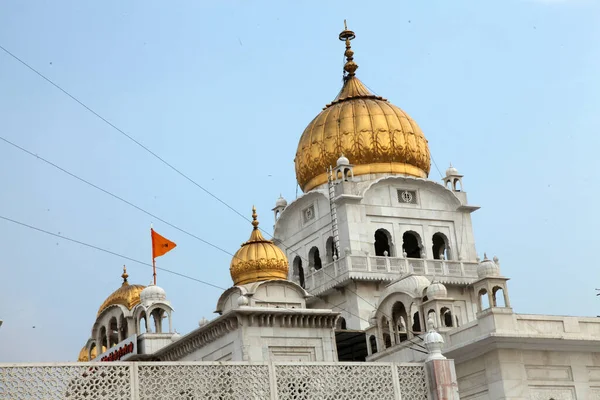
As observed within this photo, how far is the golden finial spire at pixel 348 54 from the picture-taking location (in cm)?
3925

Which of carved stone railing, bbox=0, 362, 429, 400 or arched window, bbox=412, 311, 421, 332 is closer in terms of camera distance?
carved stone railing, bbox=0, 362, 429, 400

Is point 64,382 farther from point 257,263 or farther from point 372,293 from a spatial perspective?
point 372,293

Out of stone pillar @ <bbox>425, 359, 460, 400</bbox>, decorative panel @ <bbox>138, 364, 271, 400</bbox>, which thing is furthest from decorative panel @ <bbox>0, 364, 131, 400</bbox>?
stone pillar @ <bbox>425, 359, 460, 400</bbox>

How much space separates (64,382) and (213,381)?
7.91 feet

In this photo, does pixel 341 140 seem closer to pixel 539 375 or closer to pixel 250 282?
pixel 250 282

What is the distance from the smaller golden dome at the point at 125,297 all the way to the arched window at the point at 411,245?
8471 millimetres

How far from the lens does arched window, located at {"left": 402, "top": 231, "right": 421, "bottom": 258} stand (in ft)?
118

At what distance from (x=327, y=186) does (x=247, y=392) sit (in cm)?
1821

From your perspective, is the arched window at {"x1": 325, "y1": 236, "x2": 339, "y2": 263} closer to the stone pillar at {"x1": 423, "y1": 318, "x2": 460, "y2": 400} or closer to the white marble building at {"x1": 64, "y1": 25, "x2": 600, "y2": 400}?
the white marble building at {"x1": 64, "y1": 25, "x2": 600, "y2": 400}

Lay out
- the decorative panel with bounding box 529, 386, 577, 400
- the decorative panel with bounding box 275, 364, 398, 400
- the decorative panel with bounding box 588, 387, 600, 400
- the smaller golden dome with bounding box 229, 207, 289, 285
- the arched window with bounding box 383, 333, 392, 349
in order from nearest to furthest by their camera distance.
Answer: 1. the decorative panel with bounding box 275, 364, 398, 400
2. the decorative panel with bounding box 529, 386, 577, 400
3. the decorative panel with bounding box 588, 387, 600, 400
4. the arched window with bounding box 383, 333, 392, 349
5. the smaller golden dome with bounding box 229, 207, 289, 285

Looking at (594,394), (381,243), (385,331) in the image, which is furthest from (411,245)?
(594,394)

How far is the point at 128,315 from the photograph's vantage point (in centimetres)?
3331

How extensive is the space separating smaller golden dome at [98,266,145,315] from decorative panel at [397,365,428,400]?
51.6ft

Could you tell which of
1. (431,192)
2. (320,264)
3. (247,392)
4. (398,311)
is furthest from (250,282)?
(247,392)
